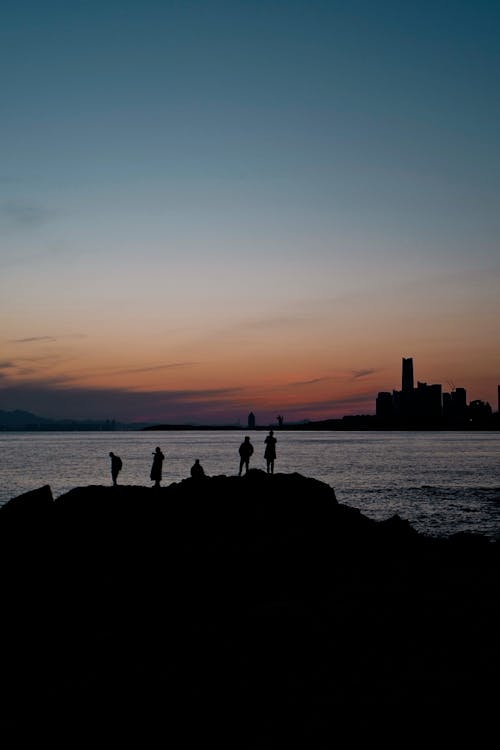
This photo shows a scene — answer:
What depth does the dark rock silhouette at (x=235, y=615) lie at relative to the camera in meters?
9.59

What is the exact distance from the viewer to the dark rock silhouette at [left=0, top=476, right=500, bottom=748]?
31.4 ft

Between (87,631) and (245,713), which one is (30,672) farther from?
(245,713)

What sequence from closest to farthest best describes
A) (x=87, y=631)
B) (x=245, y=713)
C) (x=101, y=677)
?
(x=245, y=713) < (x=101, y=677) < (x=87, y=631)

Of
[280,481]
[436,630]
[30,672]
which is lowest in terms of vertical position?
[30,672]

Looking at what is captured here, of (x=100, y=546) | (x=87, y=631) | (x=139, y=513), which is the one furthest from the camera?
(x=139, y=513)

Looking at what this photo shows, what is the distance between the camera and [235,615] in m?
12.8

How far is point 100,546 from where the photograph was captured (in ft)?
63.8

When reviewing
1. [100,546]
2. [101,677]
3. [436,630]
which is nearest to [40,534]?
[100,546]

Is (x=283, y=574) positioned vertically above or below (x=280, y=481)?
below

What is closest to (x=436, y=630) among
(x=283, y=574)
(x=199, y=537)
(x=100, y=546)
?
(x=283, y=574)

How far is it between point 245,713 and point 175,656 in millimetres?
2304

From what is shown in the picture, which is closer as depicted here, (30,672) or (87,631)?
(30,672)

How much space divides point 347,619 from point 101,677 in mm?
4489

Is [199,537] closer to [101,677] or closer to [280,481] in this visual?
[280,481]
